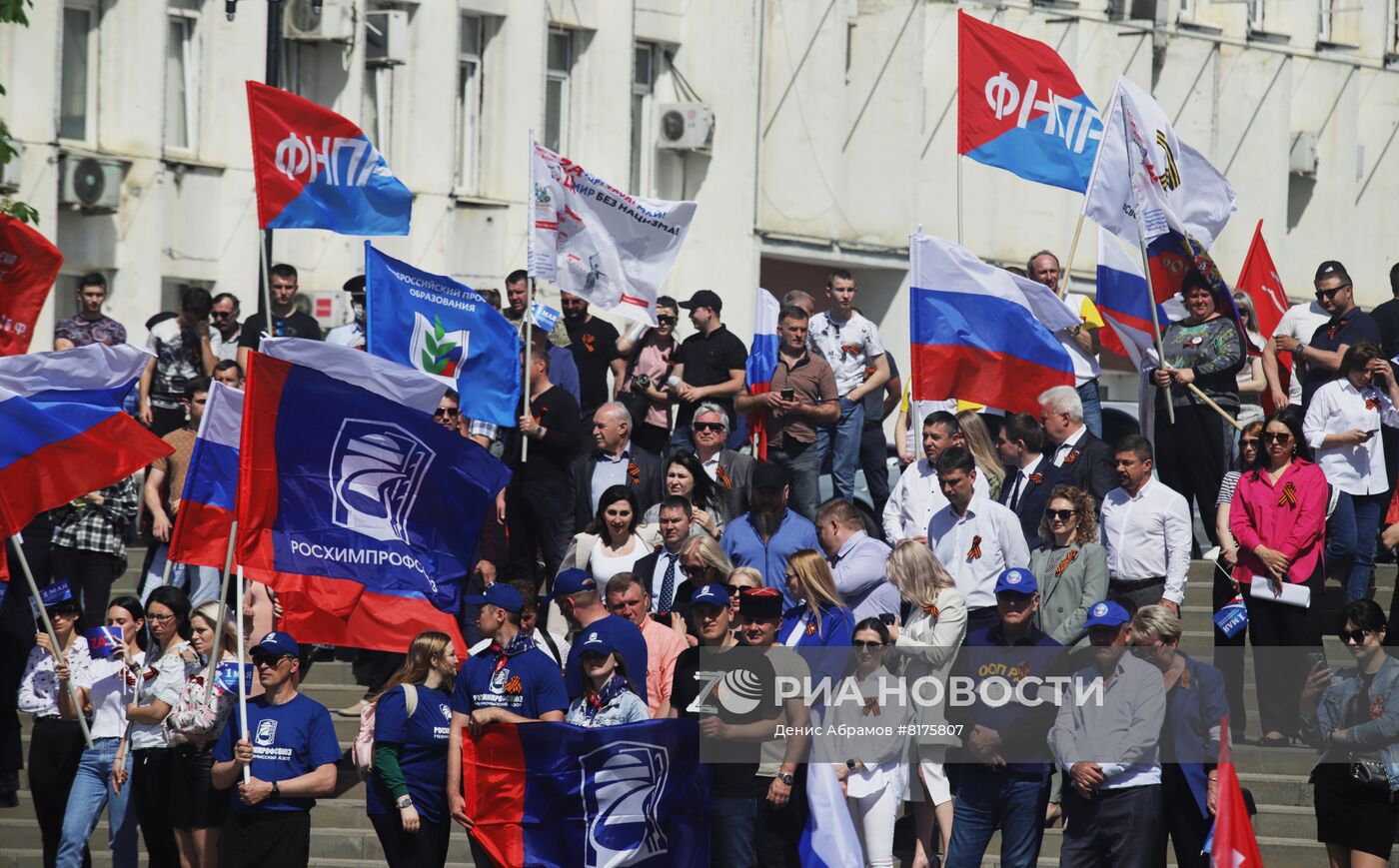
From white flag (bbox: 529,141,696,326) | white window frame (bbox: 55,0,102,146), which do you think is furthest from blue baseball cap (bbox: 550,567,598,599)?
white window frame (bbox: 55,0,102,146)

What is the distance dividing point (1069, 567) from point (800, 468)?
4.15 m

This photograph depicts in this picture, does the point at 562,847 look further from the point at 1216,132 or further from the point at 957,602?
the point at 1216,132

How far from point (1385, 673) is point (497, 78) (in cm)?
1848

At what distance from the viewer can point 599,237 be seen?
65.7 ft

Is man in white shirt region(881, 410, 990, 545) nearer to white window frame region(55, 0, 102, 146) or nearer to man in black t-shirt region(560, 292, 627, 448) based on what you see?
man in black t-shirt region(560, 292, 627, 448)

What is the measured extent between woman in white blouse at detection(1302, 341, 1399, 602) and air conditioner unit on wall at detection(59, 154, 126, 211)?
43.3 feet

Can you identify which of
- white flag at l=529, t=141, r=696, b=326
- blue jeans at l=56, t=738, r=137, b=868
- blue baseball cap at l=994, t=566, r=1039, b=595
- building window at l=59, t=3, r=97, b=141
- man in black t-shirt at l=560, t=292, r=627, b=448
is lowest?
blue jeans at l=56, t=738, r=137, b=868

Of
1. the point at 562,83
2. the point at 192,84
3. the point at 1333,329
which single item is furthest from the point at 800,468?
the point at 562,83

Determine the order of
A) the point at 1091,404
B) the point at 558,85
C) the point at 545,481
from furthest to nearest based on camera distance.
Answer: the point at 558,85 → the point at 1091,404 → the point at 545,481

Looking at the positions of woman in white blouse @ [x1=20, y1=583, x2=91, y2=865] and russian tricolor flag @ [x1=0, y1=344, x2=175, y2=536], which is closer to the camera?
russian tricolor flag @ [x1=0, y1=344, x2=175, y2=536]

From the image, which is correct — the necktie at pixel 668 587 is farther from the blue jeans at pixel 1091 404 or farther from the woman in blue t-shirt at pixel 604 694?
the blue jeans at pixel 1091 404

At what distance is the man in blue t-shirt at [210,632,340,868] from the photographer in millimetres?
14938

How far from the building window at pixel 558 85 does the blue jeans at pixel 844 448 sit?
12.8 metres

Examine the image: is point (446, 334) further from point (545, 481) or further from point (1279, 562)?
point (1279, 562)
